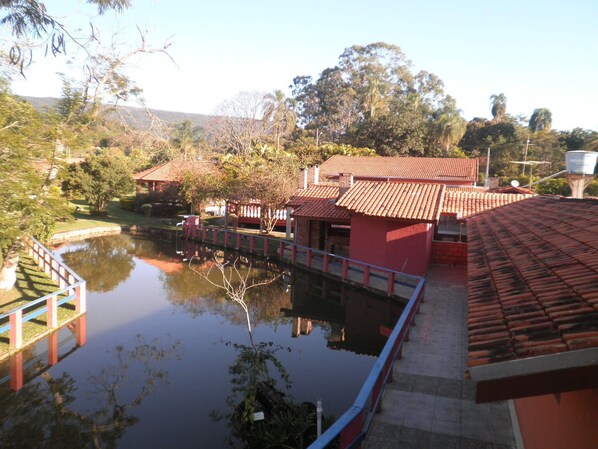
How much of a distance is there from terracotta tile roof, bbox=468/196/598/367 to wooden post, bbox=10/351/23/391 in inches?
351

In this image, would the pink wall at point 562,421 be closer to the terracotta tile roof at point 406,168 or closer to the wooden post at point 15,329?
the wooden post at point 15,329

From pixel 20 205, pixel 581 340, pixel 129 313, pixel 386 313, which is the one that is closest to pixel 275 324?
pixel 386 313

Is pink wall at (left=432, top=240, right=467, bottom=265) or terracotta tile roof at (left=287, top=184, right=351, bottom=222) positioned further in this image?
terracotta tile roof at (left=287, top=184, right=351, bottom=222)

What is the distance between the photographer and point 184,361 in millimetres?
10516

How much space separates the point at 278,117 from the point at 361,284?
1561 inches

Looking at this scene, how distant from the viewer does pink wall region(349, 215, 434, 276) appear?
16.9 metres

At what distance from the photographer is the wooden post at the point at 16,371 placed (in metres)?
9.06

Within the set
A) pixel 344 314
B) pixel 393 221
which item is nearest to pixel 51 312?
pixel 344 314

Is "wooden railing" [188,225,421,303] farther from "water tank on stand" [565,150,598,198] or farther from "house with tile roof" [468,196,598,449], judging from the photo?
"house with tile roof" [468,196,598,449]

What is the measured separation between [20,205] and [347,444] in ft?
41.5

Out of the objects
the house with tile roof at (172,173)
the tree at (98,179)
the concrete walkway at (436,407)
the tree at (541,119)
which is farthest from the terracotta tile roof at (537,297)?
the tree at (541,119)

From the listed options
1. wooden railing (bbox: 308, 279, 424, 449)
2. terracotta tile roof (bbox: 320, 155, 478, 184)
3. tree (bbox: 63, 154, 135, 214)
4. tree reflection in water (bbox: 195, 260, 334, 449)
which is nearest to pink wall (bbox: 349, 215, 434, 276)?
wooden railing (bbox: 308, 279, 424, 449)

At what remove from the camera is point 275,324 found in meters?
13.8

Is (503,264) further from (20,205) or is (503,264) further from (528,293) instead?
(20,205)
